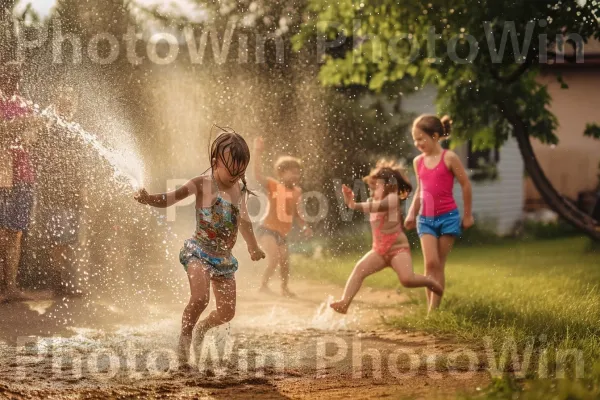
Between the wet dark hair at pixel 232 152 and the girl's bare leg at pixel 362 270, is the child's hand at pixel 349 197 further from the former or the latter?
the wet dark hair at pixel 232 152

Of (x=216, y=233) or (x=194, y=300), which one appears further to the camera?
(x=216, y=233)

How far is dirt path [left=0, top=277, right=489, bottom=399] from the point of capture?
3.82 metres

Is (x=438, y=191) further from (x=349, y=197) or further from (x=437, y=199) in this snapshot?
(x=349, y=197)

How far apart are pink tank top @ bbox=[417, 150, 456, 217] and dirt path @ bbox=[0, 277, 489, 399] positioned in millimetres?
1049

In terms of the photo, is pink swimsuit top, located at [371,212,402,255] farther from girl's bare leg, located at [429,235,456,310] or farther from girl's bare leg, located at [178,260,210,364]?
girl's bare leg, located at [178,260,210,364]

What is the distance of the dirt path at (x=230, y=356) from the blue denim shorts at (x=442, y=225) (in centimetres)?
89

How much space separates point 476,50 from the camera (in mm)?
9430

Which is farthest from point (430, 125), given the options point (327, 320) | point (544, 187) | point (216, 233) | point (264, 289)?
point (544, 187)

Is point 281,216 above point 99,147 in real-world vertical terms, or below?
below

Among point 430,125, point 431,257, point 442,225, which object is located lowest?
point 431,257

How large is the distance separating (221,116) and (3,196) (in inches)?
218

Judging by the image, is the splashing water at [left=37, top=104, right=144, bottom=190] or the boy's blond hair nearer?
the splashing water at [left=37, top=104, right=144, bottom=190]

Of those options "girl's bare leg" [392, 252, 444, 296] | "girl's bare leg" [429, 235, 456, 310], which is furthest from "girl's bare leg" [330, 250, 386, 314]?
"girl's bare leg" [429, 235, 456, 310]

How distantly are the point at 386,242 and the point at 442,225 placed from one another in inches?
19.8
